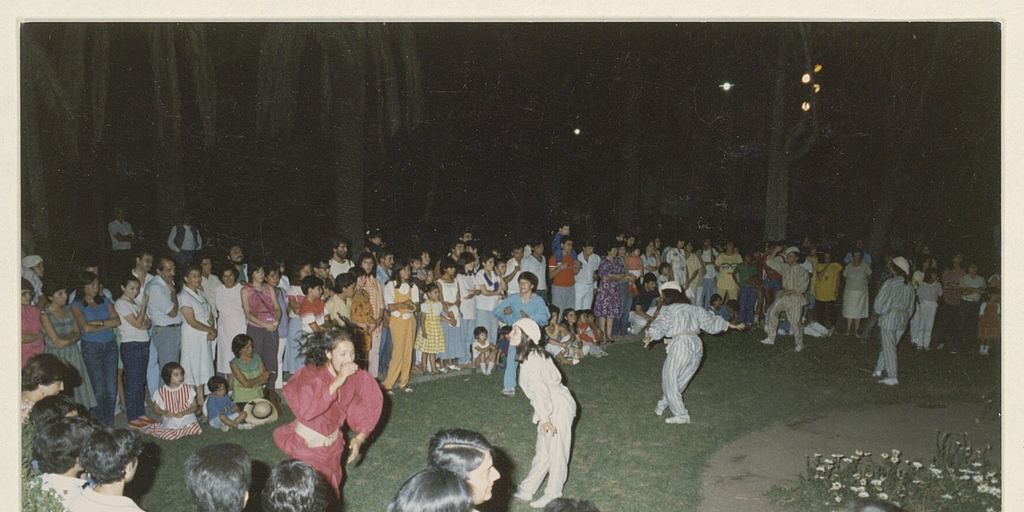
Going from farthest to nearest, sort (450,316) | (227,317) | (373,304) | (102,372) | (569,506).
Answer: (450,316)
(373,304)
(227,317)
(102,372)
(569,506)

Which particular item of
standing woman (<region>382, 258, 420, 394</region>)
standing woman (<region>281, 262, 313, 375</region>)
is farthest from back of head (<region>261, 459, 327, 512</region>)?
standing woman (<region>382, 258, 420, 394</region>)

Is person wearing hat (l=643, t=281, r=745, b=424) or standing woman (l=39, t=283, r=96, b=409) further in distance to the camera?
person wearing hat (l=643, t=281, r=745, b=424)

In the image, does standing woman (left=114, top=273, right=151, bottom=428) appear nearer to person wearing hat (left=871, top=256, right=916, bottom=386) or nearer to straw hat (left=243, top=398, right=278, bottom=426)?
straw hat (left=243, top=398, right=278, bottom=426)

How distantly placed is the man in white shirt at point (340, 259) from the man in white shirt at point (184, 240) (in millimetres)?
3453

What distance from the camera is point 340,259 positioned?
10094 mm

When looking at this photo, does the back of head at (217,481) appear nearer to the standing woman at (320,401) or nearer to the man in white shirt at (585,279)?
the standing woman at (320,401)

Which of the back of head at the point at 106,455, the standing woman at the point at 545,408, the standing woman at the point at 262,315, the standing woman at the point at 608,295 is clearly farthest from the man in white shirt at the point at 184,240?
the back of head at the point at 106,455

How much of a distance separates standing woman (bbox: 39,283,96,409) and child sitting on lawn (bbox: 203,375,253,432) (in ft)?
3.92

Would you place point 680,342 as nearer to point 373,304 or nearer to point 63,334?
point 373,304

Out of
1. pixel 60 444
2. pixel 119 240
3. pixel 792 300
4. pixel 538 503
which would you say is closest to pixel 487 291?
pixel 538 503

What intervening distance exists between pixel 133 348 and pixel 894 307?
10392 mm

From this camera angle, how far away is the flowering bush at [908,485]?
18.9 ft

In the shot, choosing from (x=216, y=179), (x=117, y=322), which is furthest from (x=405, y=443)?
(x=216, y=179)

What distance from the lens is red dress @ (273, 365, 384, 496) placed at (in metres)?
4.73
